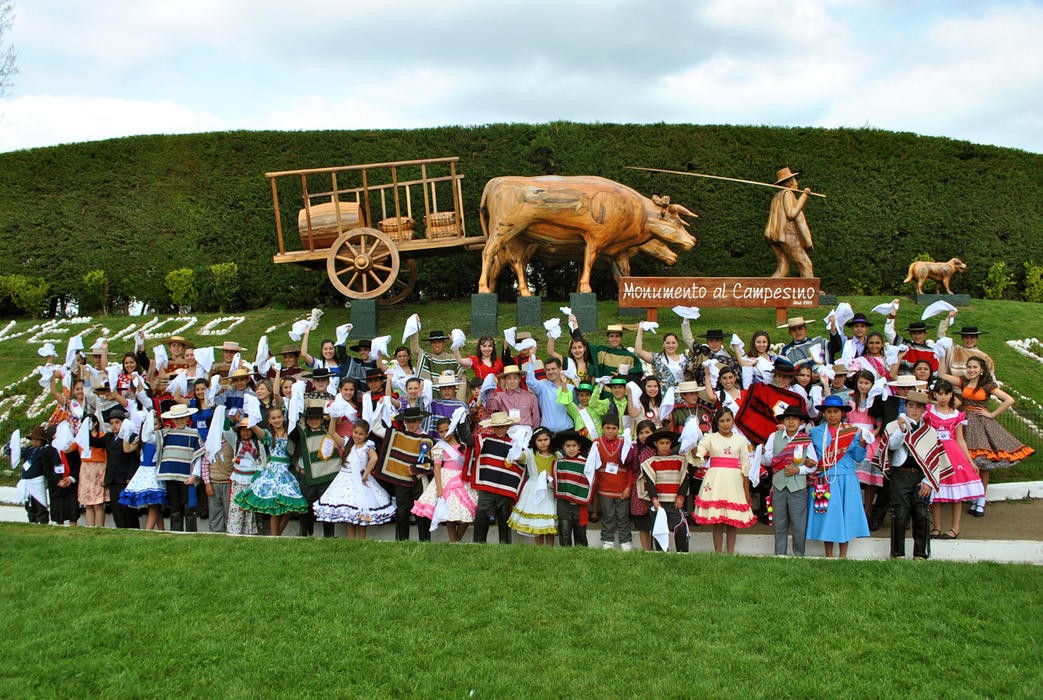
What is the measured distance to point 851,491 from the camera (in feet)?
20.2

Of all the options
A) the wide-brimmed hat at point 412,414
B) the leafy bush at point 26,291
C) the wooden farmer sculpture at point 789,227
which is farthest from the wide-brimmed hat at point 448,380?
the leafy bush at point 26,291

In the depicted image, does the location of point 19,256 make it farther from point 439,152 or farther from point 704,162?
point 704,162

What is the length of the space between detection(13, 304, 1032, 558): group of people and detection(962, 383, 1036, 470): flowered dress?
2 cm

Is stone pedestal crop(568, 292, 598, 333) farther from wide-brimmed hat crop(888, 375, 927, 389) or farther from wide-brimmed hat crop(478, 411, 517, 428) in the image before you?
wide-brimmed hat crop(888, 375, 927, 389)

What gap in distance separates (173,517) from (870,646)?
5422 mm

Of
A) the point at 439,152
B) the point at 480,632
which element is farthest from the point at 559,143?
the point at 480,632

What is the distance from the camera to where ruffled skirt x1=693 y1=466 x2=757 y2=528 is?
6.18 m

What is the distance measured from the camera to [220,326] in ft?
44.4

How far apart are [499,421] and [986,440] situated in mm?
4013

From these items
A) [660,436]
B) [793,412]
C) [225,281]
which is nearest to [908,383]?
[793,412]

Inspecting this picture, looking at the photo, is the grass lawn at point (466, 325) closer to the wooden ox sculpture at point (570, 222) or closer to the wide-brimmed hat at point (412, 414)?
the wooden ox sculpture at point (570, 222)

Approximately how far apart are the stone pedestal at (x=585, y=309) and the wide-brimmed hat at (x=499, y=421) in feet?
17.1

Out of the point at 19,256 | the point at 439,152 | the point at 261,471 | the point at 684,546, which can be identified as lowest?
the point at 684,546

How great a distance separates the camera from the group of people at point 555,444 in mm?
6262
